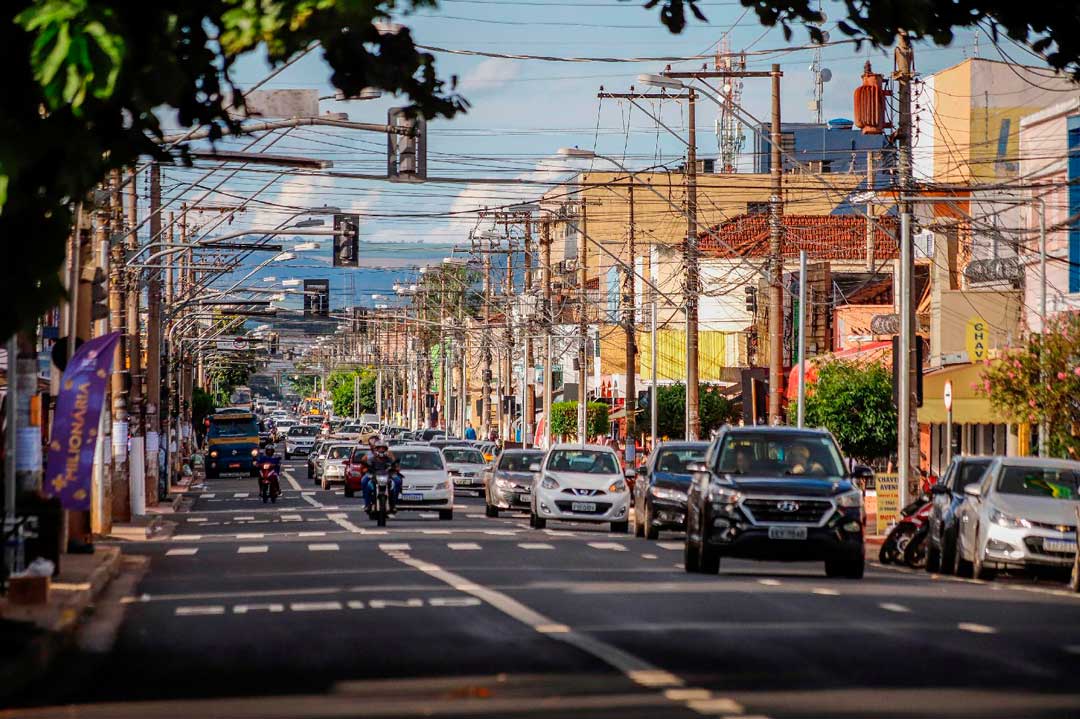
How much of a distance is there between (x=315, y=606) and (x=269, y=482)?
37581 millimetres

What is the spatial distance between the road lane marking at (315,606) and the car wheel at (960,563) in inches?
411

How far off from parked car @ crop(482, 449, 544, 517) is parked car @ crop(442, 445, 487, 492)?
14.4m

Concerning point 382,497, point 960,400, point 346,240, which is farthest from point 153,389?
point 960,400

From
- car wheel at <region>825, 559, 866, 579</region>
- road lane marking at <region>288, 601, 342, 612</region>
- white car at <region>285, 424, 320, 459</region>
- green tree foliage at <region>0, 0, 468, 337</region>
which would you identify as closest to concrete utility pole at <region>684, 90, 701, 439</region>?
car wheel at <region>825, 559, 866, 579</region>

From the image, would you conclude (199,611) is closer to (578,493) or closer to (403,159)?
(403,159)

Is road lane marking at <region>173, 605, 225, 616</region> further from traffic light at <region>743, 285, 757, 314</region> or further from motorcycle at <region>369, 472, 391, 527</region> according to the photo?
traffic light at <region>743, 285, 757, 314</region>

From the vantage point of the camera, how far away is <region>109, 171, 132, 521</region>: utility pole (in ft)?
134

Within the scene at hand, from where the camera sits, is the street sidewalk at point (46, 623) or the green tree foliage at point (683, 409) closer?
the street sidewalk at point (46, 623)

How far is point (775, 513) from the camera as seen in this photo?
2406 centimetres

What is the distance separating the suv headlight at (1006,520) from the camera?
25.6 metres

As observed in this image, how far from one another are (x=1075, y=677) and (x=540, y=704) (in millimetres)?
4028

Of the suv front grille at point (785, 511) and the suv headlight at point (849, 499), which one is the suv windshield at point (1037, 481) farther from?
the suv front grille at point (785, 511)

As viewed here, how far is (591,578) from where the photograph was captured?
23.6 m

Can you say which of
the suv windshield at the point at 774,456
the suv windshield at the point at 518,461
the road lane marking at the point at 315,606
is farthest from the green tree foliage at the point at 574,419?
the road lane marking at the point at 315,606
